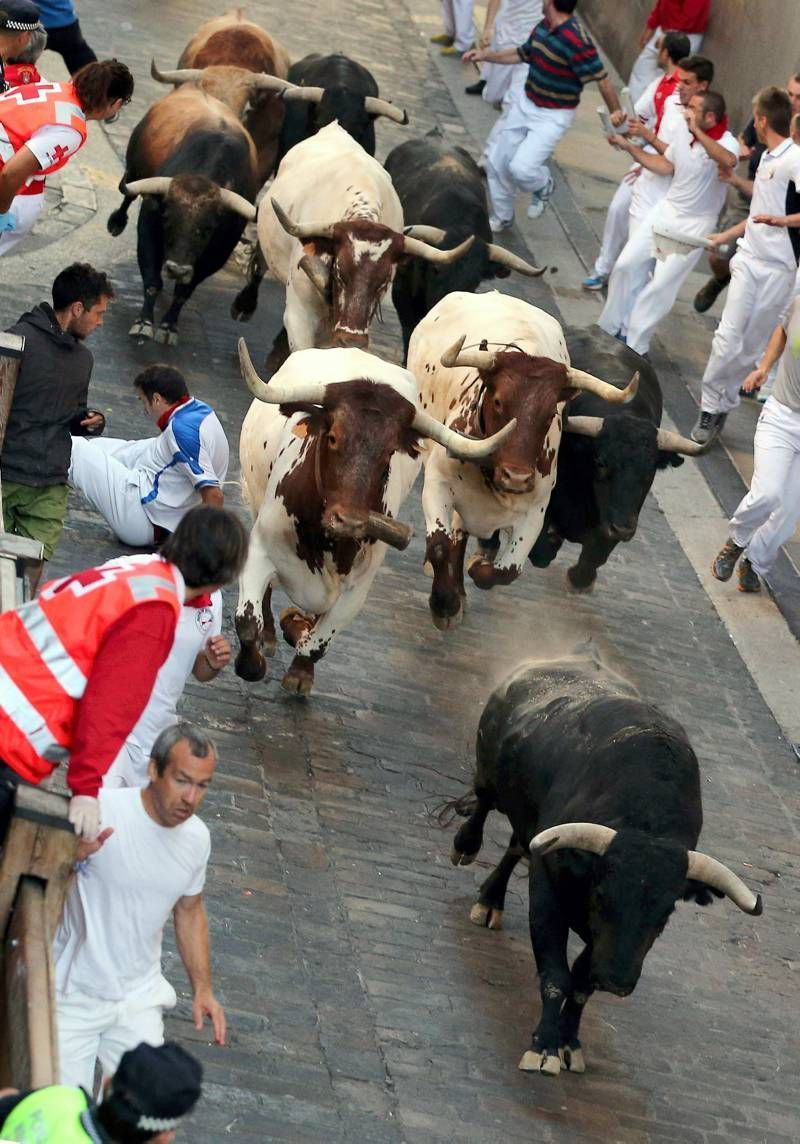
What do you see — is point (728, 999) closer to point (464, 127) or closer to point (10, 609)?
point (10, 609)

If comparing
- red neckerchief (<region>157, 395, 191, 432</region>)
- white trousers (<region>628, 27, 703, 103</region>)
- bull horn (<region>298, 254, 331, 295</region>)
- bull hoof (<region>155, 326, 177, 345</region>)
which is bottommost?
white trousers (<region>628, 27, 703, 103</region>)

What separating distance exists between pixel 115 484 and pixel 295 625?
1.34 meters

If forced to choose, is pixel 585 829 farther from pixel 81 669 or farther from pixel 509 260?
pixel 509 260

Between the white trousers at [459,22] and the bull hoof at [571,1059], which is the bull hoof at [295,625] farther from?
the white trousers at [459,22]

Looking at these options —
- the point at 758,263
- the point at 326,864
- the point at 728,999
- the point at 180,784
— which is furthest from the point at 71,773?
the point at 758,263

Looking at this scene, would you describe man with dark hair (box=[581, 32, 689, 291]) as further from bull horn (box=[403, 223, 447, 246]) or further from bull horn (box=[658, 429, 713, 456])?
bull horn (box=[658, 429, 713, 456])

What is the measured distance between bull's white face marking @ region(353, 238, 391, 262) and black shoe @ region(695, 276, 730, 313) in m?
5.60

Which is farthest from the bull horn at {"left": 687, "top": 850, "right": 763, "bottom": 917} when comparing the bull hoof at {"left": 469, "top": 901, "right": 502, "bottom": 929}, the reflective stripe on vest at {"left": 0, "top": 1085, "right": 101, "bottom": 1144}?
the reflective stripe on vest at {"left": 0, "top": 1085, "right": 101, "bottom": 1144}

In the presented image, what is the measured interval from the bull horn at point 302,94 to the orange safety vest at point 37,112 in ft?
20.6

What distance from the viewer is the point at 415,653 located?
10.3 metres

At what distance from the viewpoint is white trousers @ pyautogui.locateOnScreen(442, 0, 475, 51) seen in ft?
71.4

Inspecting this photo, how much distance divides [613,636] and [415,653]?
160 cm

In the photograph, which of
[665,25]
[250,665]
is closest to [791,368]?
[250,665]

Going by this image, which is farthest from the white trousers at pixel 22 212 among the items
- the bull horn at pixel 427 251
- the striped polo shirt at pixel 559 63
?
the striped polo shirt at pixel 559 63
